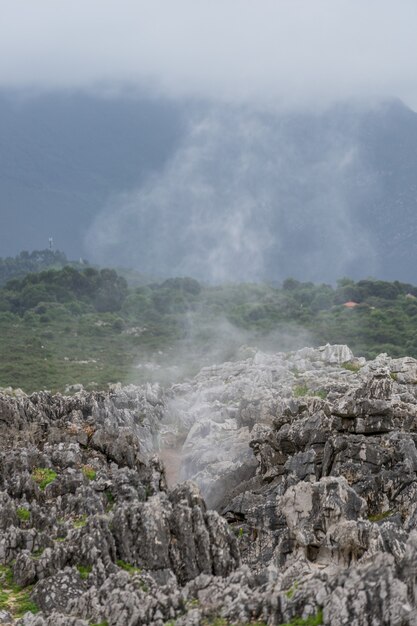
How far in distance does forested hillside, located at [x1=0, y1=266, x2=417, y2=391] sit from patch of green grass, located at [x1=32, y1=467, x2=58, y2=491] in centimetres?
3226

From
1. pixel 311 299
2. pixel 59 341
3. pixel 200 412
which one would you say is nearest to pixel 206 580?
pixel 200 412

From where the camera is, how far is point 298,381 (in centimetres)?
4659

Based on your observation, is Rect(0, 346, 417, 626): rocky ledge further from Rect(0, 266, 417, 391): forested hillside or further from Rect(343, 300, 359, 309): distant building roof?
Rect(343, 300, 359, 309): distant building roof

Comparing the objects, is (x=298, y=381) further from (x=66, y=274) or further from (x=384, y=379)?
(x=66, y=274)

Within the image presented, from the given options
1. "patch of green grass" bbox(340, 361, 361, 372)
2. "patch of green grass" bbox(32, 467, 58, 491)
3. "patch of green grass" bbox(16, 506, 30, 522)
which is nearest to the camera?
"patch of green grass" bbox(16, 506, 30, 522)

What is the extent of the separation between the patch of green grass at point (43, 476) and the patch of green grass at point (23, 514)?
2.78 meters

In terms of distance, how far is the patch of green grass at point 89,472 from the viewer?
2967 centimetres

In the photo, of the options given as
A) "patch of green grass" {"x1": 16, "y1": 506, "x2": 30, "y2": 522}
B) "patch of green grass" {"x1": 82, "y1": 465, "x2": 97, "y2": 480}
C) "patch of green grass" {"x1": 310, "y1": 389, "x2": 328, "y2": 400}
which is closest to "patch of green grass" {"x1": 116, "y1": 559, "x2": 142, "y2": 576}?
"patch of green grass" {"x1": 16, "y1": 506, "x2": 30, "y2": 522}

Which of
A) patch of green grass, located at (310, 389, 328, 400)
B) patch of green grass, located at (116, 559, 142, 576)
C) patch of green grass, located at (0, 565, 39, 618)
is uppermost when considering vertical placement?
patch of green grass, located at (310, 389, 328, 400)

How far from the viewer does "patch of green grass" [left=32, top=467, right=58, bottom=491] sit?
28.6m

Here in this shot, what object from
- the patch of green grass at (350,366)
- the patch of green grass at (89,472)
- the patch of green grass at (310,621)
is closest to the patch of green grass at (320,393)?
the patch of green grass at (350,366)

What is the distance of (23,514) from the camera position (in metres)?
25.0

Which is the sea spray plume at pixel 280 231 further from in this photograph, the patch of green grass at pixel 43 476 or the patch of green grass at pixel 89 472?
the patch of green grass at pixel 43 476

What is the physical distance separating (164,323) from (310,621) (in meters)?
86.2
